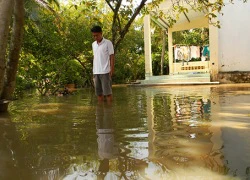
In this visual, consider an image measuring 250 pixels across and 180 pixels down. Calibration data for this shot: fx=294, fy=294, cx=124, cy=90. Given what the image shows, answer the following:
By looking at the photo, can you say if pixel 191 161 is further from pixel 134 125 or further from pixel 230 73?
pixel 230 73

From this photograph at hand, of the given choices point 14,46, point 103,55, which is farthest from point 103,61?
point 14,46

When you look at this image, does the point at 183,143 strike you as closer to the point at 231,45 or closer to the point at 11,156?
the point at 11,156

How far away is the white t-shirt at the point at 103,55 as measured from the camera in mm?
5953

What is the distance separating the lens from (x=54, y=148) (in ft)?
8.79

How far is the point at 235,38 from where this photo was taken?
13867 mm

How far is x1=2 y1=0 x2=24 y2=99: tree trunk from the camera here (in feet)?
17.4

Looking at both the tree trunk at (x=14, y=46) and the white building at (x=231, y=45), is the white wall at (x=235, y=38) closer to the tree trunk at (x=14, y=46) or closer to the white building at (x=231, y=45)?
the white building at (x=231, y=45)

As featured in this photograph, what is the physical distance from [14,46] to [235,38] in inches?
444

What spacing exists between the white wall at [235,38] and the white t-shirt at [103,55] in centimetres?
950

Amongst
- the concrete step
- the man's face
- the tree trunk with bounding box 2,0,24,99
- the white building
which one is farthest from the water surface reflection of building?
the white building

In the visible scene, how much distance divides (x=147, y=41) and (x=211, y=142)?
14.2m

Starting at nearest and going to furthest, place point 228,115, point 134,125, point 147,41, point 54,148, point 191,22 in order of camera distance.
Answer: point 54,148, point 134,125, point 228,115, point 147,41, point 191,22

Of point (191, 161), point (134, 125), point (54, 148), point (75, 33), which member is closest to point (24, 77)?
point (75, 33)

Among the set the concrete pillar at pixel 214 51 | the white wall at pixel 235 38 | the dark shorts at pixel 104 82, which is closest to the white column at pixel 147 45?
the concrete pillar at pixel 214 51
